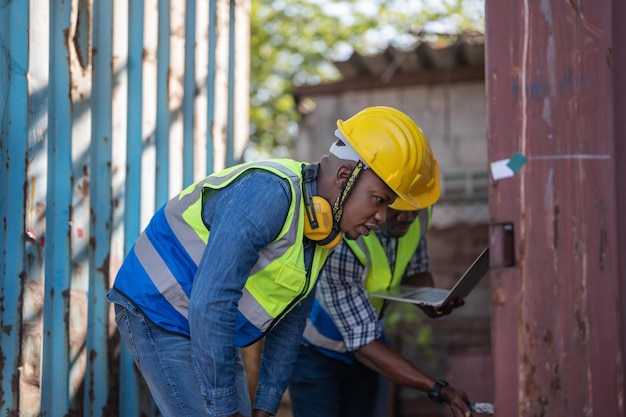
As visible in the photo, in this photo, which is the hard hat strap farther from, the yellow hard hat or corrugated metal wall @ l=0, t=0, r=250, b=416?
corrugated metal wall @ l=0, t=0, r=250, b=416

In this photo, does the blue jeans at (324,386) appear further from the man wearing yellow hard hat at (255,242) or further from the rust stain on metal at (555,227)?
the rust stain on metal at (555,227)

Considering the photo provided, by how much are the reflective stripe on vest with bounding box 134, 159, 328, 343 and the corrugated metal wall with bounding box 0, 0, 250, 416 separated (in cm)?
58

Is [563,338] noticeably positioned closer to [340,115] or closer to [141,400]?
[141,400]

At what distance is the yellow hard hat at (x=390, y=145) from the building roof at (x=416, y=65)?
477 cm

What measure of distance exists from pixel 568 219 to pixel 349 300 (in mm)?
1540

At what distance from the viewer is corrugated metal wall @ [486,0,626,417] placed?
1775mm

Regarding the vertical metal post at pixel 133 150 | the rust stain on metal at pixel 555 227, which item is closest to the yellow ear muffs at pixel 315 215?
the rust stain on metal at pixel 555 227

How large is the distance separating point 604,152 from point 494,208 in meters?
0.29

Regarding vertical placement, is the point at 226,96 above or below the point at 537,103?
above

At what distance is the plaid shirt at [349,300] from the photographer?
3188mm

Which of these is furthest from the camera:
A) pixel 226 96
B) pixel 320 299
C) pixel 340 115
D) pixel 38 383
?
pixel 340 115

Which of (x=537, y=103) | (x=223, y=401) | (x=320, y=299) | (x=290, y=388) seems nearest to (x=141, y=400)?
(x=290, y=388)

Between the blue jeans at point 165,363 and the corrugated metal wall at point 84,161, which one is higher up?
the corrugated metal wall at point 84,161

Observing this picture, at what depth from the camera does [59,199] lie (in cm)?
291
